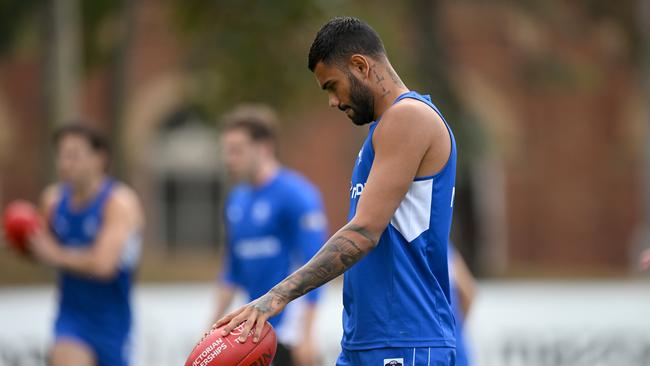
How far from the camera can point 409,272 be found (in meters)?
4.20

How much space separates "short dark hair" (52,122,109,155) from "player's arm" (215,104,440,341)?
341 centimetres

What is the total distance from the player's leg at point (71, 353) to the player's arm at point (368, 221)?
3.15 meters

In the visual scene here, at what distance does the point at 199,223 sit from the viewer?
3109 cm

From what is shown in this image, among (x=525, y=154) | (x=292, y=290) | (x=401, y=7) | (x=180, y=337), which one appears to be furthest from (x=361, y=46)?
(x=525, y=154)

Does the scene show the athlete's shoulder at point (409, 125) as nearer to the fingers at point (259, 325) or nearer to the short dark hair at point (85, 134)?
the fingers at point (259, 325)

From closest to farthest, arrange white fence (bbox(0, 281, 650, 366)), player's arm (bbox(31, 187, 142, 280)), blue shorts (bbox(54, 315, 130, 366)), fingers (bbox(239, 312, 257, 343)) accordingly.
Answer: fingers (bbox(239, 312, 257, 343)), player's arm (bbox(31, 187, 142, 280)), blue shorts (bbox(54, 315, 130, 366)), white fence (bbox(0, 281, 650, 366))

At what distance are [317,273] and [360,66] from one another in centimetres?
74

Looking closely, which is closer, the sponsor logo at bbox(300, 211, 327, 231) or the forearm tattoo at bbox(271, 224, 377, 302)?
the forearm tattoo at bbox(271, 224, 377, 302)

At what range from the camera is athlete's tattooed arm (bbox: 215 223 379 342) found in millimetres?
4059

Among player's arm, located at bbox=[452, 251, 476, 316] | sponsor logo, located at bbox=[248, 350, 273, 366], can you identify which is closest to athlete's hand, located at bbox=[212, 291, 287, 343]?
sponsor logo, located at bbox=[248, 350, 273, 366]

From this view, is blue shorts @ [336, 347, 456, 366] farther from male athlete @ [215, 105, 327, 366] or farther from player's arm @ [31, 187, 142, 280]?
player's arm @ [31, 187, 142, 280]

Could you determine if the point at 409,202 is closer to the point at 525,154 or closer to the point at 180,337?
the point at 180,337

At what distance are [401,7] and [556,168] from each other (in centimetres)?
991

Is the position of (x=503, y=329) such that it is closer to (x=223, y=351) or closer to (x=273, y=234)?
(x=273, y=234)
